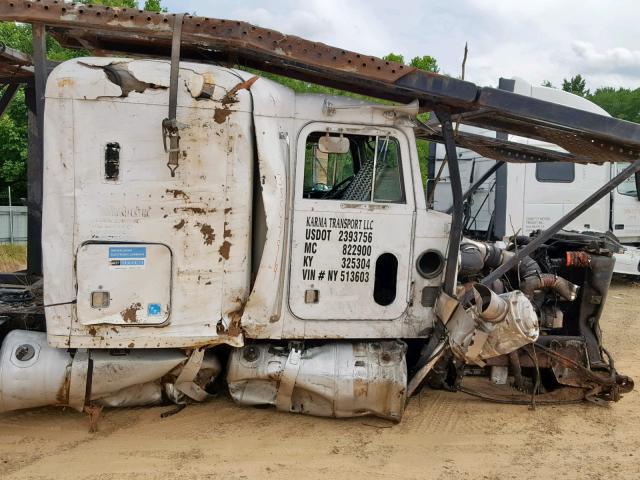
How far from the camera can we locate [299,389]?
4.25 meters

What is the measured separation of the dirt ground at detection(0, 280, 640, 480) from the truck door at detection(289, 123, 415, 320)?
843mm

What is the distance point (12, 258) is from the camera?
1242 centimetres

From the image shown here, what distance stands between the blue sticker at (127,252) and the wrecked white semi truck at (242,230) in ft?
0.04

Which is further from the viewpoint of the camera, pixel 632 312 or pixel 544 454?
pixel 632 312

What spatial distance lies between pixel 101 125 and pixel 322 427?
99.1 inches

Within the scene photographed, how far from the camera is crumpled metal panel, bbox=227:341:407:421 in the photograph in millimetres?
4160

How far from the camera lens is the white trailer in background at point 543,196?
10.1m

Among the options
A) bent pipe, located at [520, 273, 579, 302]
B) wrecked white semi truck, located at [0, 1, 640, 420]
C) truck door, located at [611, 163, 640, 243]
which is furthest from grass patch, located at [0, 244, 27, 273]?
truck door, located at [611, 163, 640, 243]

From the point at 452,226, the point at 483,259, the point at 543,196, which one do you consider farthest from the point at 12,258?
the point at 452,226

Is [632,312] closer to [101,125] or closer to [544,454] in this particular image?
[544,454]

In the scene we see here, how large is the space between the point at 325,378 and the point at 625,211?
29.1ft

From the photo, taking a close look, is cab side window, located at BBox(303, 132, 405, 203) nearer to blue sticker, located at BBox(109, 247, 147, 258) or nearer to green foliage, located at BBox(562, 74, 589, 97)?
blue sticker, located at BBox(109, 247, 147, 258)

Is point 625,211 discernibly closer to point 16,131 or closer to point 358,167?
point 358,167

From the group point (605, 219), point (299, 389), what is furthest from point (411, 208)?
point (605, 219)
